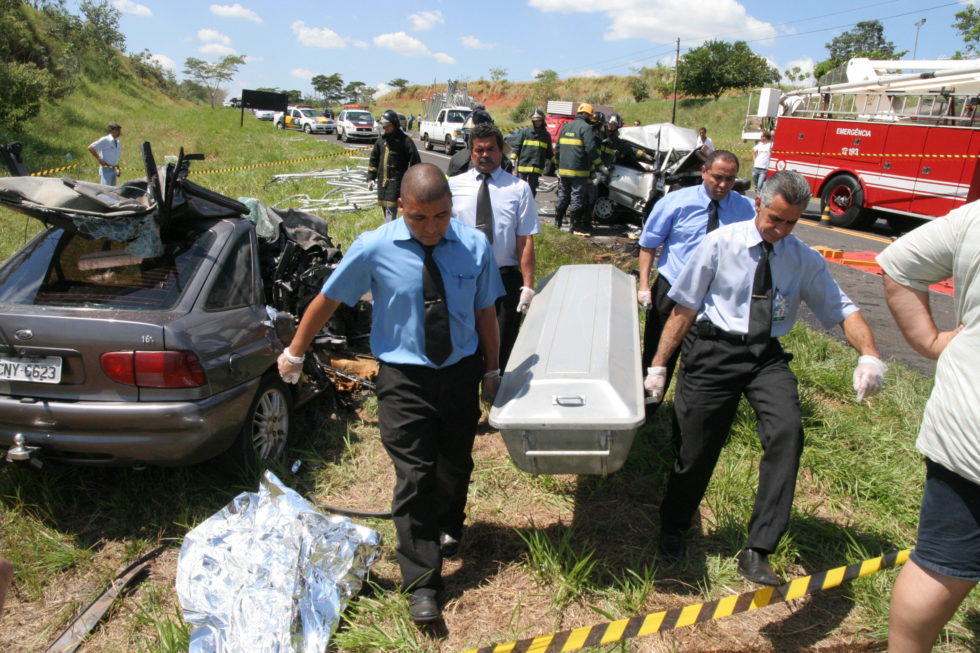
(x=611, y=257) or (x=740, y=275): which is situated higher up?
→ (x=740, y=275)

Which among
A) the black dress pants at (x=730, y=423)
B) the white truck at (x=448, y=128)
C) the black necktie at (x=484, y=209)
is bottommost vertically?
the black dress pants at (x=730, y=423)

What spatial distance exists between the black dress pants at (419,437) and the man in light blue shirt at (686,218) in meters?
1.65

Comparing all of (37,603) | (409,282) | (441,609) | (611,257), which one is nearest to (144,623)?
(37,603)

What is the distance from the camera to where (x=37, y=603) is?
288cm

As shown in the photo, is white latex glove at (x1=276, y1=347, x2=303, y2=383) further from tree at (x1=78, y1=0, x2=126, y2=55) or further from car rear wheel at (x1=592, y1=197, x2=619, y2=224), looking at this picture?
tree at (x1=78, y1=0, x2=126, y2=55)

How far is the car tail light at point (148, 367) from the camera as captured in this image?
3053mm

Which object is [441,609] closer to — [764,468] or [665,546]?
[665,546]

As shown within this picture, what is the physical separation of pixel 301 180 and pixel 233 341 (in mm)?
11912

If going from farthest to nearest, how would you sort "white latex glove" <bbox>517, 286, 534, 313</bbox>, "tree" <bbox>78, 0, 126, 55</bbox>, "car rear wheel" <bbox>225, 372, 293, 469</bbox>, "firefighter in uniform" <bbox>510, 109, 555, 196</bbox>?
"tree" <bbox>78, 0, 126, 55</bbox>, "firefighter in uniform" <bbox>510, 109, 555, 196</bbox>, "white latex glove" <bbox>517, 286, 534, 313</bbox>, "car rear wheel" <bbox>225, 372, 293, 469</bbox>

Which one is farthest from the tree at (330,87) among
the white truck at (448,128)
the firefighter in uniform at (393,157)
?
the firefighter in uniform at (393,157)

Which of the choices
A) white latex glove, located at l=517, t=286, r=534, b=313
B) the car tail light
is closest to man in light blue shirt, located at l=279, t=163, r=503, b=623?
the car tail light

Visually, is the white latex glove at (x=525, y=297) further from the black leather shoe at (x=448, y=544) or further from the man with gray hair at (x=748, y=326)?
the black leather shoe at (x=448, y=544)

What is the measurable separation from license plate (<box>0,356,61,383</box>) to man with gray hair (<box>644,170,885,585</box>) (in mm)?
2749

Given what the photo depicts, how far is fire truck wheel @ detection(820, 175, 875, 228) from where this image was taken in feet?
41.8
